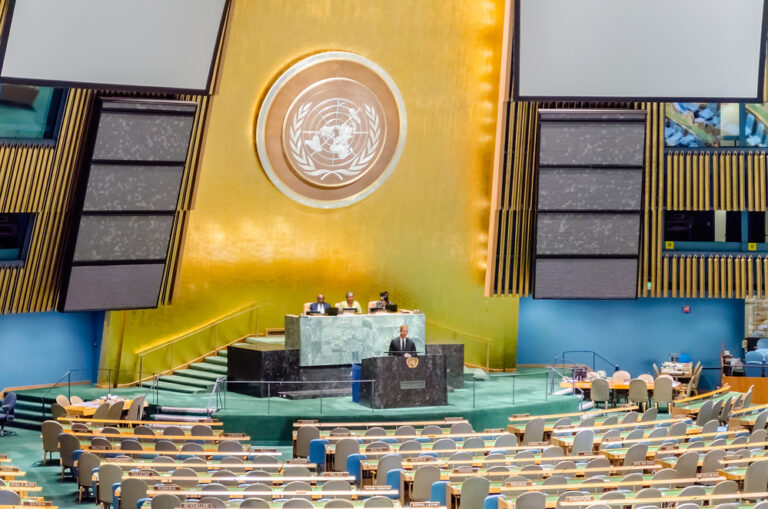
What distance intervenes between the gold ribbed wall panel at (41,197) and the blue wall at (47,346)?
90.1 inches

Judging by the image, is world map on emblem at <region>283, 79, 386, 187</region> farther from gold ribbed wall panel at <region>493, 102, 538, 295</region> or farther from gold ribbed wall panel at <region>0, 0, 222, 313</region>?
gold ribbed wall panel at <region>493, 102, 538, 295</region>

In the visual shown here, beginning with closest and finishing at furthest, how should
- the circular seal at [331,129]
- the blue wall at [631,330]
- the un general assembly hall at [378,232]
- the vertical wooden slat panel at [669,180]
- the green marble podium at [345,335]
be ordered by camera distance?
1. the un general assembly hall at [378,232]
2. the green marble podium at [345,335]
3. the circular seal at [331,129]
4. the vertical wooden slat panel at [669,180]
5. the blue wall at [631,330]

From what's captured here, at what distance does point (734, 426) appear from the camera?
762 inches

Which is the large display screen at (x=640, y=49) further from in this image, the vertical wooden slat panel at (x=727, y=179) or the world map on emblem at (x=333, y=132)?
the world map on emblem at (x=333, y=132)

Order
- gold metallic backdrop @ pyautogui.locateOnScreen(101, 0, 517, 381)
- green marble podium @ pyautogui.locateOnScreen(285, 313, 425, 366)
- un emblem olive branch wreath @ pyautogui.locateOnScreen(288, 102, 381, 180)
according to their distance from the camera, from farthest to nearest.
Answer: un emblem olive branch wreath @ pyautogui.locateOnScreen(288, 102, 381, 180) < gold metallic backdrop @ pyautogui.locateOnScreen(101, 0, 517, 381) < green marble podium @ pyautogui.locateOnScreen(285, 313, 425, 366)

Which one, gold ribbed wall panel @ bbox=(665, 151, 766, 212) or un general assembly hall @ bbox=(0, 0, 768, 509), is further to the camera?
gold ribbed wall panel @ bbox=(665, 151, 766, 212)

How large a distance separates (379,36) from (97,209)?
6840 mm

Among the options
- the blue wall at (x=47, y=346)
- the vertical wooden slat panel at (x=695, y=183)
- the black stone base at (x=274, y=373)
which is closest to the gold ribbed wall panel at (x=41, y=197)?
the blue wall at (x=47, y=346)

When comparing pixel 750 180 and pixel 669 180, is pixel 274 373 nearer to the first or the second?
pixel 669 180

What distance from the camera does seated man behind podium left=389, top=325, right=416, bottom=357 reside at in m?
19.4

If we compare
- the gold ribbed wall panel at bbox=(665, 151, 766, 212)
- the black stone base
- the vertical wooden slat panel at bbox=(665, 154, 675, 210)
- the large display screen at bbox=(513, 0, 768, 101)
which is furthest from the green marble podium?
the gold ribbed wall panel at bbox=(665, 151, 766, 212)

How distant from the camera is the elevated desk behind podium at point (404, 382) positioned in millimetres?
19250

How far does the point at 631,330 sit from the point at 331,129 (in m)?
8.33

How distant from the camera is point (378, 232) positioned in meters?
24.2
